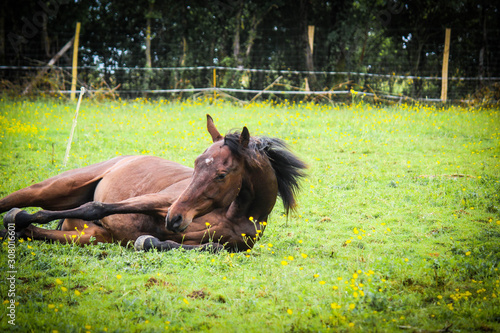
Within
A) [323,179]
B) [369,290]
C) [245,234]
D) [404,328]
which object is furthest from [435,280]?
[323,179]

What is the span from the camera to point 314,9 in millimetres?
21062

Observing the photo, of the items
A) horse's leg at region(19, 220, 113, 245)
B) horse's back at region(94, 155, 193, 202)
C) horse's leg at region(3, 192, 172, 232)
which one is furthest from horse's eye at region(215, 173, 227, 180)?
horse's leg at region(19, 220, 113, 245)

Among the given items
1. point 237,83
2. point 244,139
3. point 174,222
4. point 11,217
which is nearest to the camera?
point 174,222

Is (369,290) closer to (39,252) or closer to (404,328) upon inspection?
(404,328)

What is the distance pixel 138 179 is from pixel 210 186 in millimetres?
1429

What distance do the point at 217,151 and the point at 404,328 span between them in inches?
84.6

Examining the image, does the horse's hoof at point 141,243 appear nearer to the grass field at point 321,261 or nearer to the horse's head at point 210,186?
the grass field at point 321,261

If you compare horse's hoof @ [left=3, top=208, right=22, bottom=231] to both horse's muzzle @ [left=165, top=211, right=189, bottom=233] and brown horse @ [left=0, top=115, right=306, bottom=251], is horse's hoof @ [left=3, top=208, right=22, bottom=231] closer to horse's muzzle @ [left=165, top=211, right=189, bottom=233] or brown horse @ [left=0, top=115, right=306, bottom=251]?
brown horse @ [left=0, top=115, right=306, bottom=251]

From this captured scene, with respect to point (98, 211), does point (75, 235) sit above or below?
below

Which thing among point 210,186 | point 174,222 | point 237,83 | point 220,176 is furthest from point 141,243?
point 237,83

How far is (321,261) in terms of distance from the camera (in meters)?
4.37

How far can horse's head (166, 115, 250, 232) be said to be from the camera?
12.6 ft

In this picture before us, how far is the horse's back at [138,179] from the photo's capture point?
4.90 meters

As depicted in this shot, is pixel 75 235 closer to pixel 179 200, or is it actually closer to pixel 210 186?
pixel 179 200
